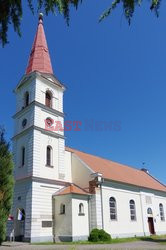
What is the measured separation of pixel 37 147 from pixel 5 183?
1353 centimetres

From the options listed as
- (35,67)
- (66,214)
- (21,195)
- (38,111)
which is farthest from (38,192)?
(35,67)

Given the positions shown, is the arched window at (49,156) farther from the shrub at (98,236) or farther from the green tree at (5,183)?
the green tree at (5,183)

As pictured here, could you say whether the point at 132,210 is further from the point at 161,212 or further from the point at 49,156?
the point at 49,156

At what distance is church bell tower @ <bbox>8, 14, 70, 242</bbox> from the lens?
22812 millimetres

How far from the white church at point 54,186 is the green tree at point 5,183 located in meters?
11.4

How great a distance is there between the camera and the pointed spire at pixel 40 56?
29859 millimetres

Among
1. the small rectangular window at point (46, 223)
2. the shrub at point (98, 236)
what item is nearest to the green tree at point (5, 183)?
the small rectangular window at point (46, 223)

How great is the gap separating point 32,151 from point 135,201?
14.1m

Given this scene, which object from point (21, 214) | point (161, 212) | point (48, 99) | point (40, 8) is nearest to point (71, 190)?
point (21, 214)

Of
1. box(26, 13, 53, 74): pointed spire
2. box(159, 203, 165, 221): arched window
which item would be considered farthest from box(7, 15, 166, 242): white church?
box(159, 203, 165, 221): arched window

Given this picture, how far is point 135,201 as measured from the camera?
3039 cm

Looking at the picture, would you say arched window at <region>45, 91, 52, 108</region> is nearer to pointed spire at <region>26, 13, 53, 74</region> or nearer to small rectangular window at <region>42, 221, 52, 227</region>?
pointed spire at <region>26, 13, 53, 74</region>

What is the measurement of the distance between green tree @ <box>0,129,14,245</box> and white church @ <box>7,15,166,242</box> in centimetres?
1140

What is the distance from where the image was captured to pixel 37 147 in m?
25.0
